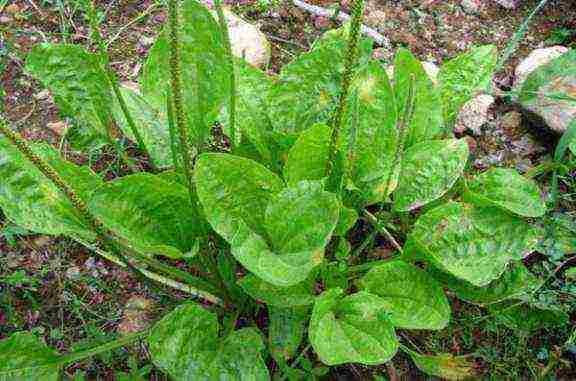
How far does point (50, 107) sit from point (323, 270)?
51.4 inches

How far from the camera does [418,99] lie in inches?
78.5

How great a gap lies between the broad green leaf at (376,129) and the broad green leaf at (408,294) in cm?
23

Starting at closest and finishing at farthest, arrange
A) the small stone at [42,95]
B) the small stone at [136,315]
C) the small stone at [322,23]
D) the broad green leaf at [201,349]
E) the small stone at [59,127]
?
the broad green leaf at [201,349]
the small stone at [136,315]
the small stone at [59,127]
the small stone at [42,95]
the small stone at [322,23]

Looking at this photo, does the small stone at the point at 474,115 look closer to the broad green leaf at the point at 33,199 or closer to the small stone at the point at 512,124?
the small stone at the point at 512,124

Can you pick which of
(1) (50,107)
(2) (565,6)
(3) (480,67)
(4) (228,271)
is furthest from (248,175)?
(2) (565,6)

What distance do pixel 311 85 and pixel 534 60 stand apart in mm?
1123

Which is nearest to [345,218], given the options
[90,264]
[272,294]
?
[272,294]

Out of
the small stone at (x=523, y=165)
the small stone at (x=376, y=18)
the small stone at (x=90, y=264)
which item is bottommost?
the small stone at (x=90, y=264)

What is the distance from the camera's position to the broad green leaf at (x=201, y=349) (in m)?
1.58

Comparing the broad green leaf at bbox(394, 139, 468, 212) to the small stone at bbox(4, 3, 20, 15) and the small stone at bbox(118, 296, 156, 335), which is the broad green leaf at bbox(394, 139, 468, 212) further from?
the small stone at bbox(4, 3, 20, 15)

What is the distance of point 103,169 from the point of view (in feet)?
7.42

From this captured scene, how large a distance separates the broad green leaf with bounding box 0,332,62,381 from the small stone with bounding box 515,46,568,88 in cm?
193

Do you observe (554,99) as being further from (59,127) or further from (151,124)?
(59,127)

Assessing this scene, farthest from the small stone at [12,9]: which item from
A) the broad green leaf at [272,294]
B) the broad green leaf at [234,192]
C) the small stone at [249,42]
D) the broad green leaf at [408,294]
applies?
the broad green leaf at [408,294]
